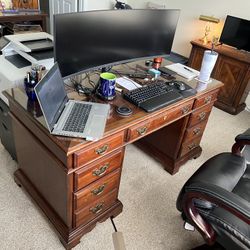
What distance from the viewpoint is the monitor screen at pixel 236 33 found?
268 centimetres

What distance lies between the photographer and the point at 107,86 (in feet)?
4.29

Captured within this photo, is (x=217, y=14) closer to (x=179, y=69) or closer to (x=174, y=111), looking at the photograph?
(x=179, y=69)

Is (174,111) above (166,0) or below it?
below

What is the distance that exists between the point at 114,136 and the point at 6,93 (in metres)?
0.64

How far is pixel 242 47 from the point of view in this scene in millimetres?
2768

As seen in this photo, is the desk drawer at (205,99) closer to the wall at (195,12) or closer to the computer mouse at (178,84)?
the computer mouse at (178,84)

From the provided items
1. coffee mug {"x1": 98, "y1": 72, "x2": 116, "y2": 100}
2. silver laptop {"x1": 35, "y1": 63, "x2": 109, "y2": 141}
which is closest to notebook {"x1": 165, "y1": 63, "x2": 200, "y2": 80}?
coffee mug {"x1": 98, "y1": 72, "x2": 116, "y2": 100}

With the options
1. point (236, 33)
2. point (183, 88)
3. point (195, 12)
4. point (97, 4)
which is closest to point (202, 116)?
point (183, 88)

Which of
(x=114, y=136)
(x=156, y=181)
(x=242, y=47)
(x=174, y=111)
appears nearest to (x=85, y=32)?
(x=114, y=136)

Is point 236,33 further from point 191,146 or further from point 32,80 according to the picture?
point 32,80

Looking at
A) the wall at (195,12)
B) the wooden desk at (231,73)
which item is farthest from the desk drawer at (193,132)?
the wall at (195,12)

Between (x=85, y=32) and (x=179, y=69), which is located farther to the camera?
(x=179, y=69)

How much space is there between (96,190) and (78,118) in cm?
41

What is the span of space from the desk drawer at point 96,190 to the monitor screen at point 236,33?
2.27m
